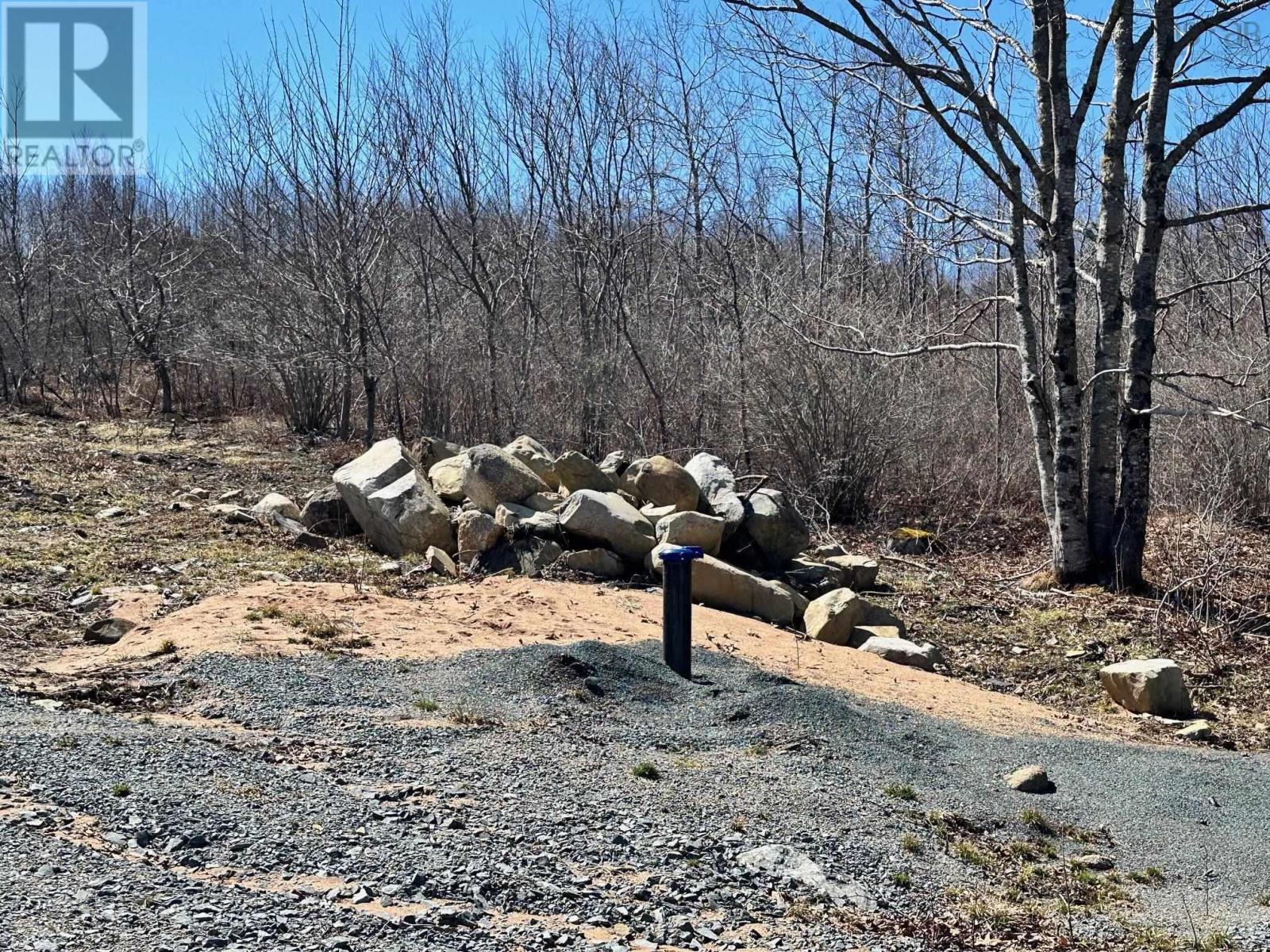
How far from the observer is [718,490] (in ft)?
34.9

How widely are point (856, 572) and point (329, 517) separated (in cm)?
472

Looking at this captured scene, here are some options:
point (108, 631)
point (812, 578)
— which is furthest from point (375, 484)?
point (812, 578)

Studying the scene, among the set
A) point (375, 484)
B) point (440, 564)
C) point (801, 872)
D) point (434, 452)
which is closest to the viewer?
point (801, 872)

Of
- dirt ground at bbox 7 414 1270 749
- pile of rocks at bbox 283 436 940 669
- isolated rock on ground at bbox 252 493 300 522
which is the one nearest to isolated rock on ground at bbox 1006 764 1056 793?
dirt ground at bbox 7 414 1270 749

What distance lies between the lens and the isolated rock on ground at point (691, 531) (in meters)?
9.30

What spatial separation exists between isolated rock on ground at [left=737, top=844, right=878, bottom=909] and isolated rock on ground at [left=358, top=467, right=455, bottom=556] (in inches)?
225

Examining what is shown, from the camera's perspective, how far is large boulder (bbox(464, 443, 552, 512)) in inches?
389

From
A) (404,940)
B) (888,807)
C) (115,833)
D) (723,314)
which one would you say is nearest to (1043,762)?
(888,807)

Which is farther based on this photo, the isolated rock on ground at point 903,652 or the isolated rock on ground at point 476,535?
the isolated rock on ground at point 476,535

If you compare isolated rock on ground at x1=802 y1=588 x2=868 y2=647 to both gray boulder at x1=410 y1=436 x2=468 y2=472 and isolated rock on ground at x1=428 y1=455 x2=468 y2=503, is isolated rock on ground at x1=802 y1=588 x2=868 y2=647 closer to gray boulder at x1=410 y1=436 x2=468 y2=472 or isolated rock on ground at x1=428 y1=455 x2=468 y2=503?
isolated rock on ground at x1=428 y1=455 x2=468 y2=503

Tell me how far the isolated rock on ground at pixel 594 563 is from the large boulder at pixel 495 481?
38.4 inches

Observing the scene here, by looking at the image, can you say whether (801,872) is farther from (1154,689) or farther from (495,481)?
(495,481)

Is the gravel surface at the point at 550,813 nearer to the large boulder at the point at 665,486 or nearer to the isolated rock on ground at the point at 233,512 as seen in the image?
the large boulder at the point at 665,486

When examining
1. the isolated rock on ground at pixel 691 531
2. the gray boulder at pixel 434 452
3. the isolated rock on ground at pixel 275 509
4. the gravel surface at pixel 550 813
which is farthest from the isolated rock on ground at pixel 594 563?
the isolated rock on ground at pixel 275 509
